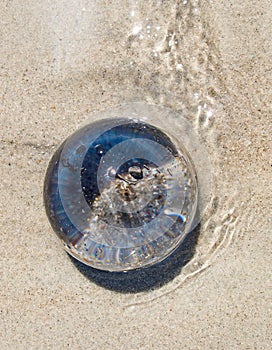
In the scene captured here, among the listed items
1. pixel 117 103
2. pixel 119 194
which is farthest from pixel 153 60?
pixel 119 194

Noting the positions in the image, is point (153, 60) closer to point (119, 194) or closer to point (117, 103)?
point (117, 103)

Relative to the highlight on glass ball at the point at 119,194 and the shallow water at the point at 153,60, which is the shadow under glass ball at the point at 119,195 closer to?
the highlight on glass ball at the point at 119,194

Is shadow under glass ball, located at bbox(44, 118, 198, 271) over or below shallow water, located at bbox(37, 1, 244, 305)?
below

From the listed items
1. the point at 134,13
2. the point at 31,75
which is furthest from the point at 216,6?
the point at 31,75

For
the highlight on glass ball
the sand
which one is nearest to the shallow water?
the sand

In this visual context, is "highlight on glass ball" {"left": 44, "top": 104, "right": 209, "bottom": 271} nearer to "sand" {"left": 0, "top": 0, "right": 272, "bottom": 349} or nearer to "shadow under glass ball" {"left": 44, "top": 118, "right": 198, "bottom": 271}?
"shadow under glass ball" {"left": 44, "top": 118, "right": 198, "bottom": 271}

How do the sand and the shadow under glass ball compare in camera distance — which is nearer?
the shadow under glass ball

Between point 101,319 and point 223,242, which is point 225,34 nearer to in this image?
Answer: point 223,242
